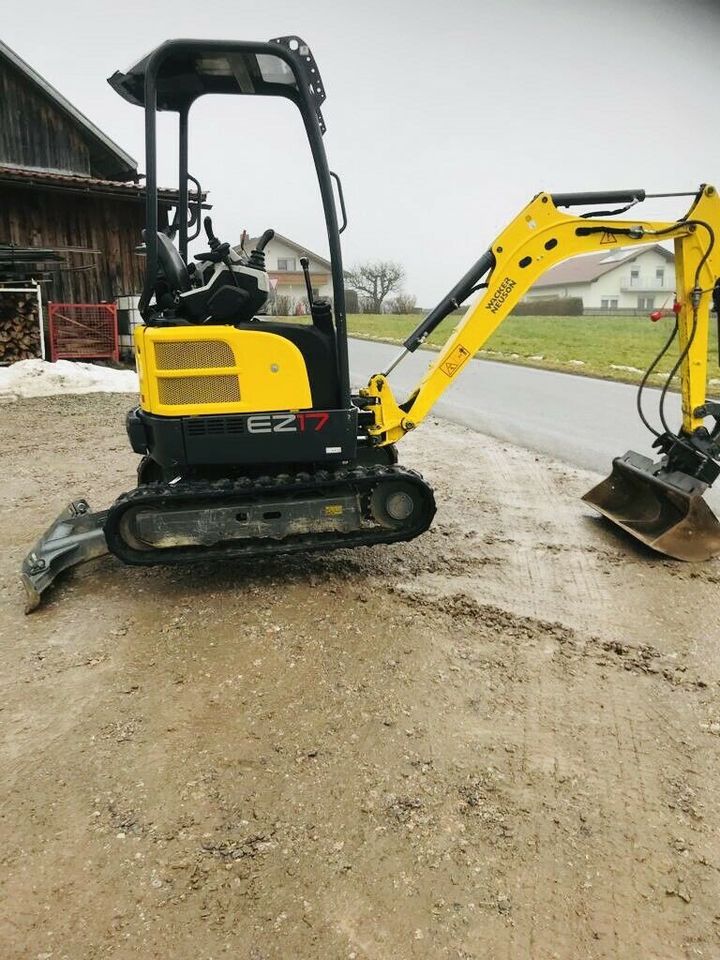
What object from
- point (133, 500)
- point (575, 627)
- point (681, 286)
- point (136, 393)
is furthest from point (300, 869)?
point (136, 393)

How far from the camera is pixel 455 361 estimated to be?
13.9ft

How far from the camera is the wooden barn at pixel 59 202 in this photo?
1249cm

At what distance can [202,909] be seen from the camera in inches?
70.0

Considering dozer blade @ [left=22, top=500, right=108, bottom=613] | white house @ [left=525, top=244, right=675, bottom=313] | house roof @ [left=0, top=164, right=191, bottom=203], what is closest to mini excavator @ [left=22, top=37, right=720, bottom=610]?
dozer blade @ [left=22, top=500, right=108, bottom=613]

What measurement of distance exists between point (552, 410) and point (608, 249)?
5001 mm

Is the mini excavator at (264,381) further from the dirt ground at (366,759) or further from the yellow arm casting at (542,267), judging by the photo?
the dirt ground at (366,759)

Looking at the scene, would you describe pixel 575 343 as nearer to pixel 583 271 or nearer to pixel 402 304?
pixel 402 304

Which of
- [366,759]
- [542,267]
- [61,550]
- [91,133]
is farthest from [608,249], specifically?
[91,133]

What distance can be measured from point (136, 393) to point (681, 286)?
29.5ft

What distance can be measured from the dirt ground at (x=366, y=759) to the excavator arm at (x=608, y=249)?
415 mm

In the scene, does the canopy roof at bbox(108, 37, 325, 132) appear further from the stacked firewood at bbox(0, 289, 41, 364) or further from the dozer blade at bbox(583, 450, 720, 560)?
the stacked firewood at bbox(0, 289, 41, 364)

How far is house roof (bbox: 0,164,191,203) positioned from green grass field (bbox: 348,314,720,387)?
5.66m

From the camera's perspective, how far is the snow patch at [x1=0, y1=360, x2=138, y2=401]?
10.8 meters

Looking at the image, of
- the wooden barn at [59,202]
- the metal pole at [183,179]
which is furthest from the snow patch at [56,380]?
the metal pole at [183,179]
